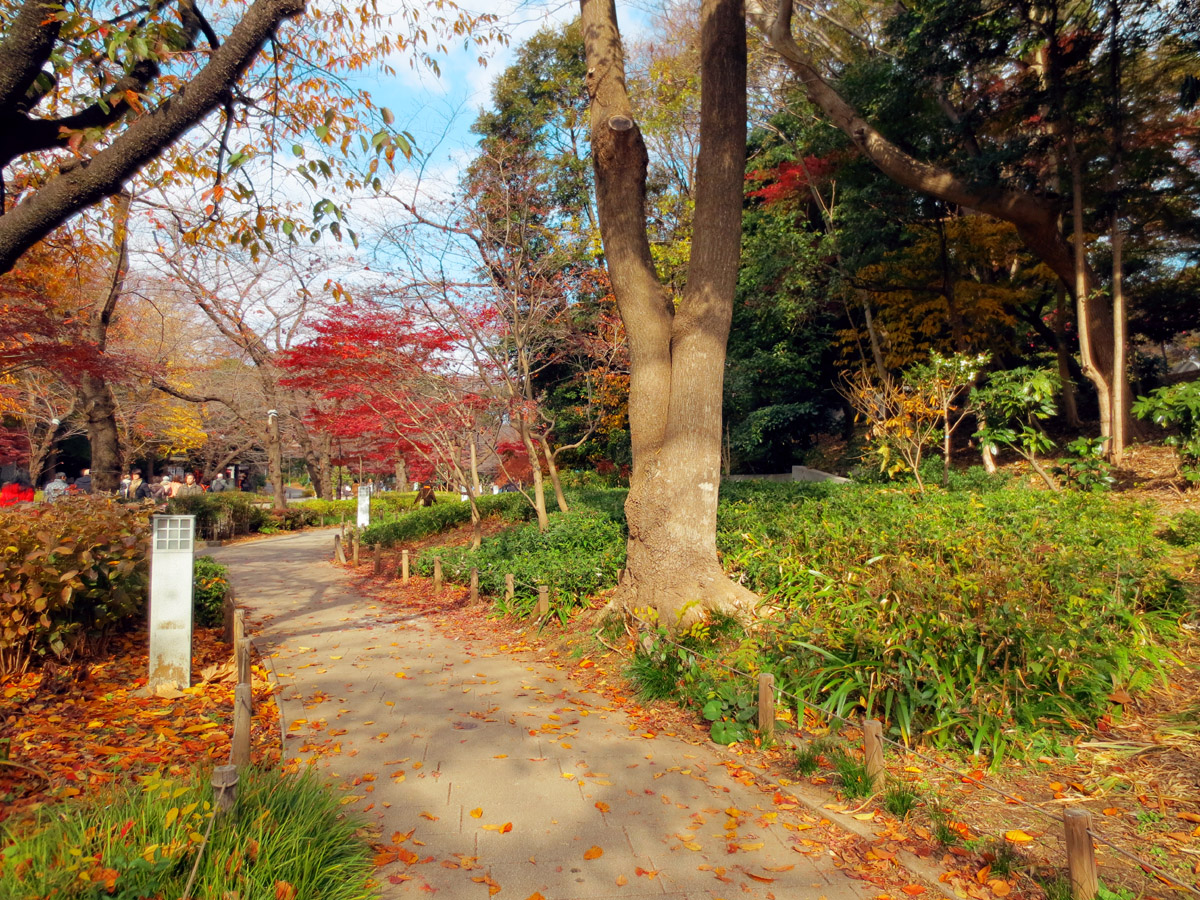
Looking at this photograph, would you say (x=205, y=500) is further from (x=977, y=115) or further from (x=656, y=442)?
(x=977, y=115)

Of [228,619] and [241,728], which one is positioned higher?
[241,728]

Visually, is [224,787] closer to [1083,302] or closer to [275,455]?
[1083,302]

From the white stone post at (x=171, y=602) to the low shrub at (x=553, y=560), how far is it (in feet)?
12.3

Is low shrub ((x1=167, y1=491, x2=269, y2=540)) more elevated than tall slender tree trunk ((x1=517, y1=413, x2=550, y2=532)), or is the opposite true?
tall slender tree trunk ((x1=517, y1=413, x2=550, y2=532))

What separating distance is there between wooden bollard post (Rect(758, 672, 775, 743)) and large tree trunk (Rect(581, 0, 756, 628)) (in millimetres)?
1879

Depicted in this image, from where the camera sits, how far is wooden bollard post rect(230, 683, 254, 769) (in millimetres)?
4062

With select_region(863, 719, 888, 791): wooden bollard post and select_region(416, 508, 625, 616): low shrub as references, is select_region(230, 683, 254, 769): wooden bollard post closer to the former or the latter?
select_region(863, 719, 888, 791): wooden bollard post

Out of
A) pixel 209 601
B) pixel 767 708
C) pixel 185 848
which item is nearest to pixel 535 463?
pixel 209 601

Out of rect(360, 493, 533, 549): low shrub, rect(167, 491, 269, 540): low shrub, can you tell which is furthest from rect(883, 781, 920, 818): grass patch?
rect(167, 491, 269, 540): low shrub

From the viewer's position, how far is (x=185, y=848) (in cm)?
277

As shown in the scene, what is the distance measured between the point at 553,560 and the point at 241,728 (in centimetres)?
516

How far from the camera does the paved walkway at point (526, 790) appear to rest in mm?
3311

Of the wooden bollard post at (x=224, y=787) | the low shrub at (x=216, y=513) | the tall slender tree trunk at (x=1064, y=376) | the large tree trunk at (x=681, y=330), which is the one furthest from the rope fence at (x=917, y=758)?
the low shrub at (x=216, y=513)

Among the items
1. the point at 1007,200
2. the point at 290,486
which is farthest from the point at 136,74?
the point at 290,486
